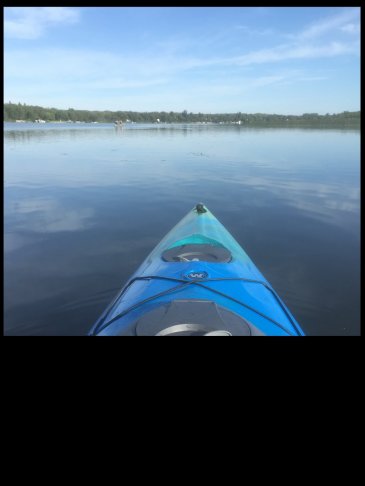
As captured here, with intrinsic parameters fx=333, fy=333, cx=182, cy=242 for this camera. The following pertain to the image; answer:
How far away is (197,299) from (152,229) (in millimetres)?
5336

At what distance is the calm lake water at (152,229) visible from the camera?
5.29 m

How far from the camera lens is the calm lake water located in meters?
5.29

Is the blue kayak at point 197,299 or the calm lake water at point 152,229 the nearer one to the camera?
the blue kayak at point 197,299

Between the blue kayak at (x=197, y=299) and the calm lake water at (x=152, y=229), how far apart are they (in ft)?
3.19

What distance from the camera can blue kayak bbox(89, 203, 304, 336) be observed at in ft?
10.1

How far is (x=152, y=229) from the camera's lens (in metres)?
8.77

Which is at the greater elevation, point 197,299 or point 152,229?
point 152,229

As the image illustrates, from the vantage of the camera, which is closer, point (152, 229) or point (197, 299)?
point (197, 299)

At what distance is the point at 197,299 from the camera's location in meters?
3.61

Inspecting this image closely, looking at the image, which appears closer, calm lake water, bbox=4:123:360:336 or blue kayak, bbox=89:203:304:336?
blue kayak, bbox=89:203:304:336

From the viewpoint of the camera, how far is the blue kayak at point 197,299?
307 cm

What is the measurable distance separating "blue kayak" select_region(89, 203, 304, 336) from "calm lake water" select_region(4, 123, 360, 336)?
97cm
